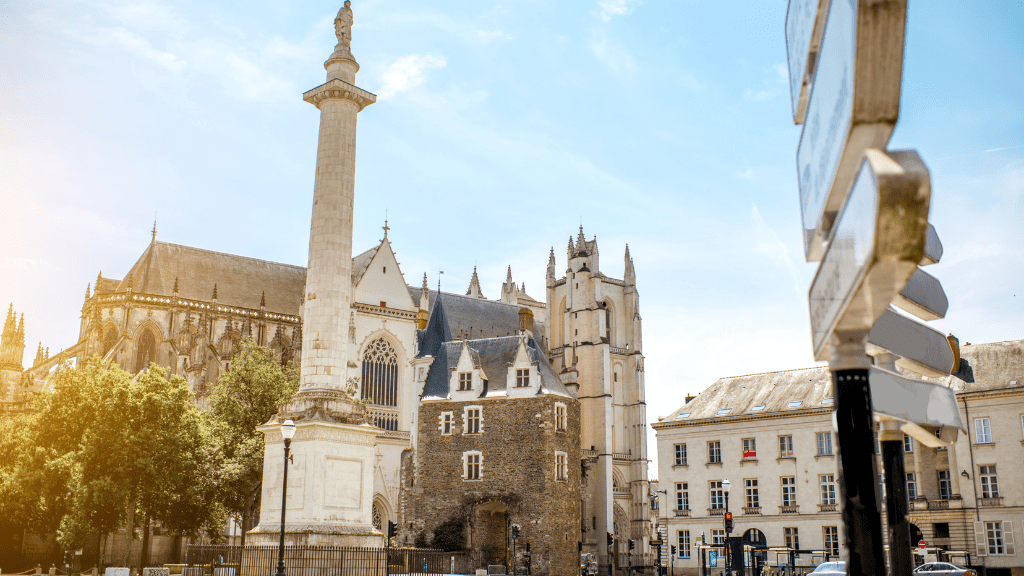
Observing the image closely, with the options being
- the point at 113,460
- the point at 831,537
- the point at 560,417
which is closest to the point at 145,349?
the point at 113,460

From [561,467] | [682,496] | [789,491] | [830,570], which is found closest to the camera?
[830,570]

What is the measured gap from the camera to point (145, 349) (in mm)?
53688

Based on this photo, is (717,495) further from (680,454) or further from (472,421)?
(472,421)

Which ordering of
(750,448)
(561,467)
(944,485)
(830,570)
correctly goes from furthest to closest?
1. (750,448)
2. (561,467)
3. (944,485)
4. (830,570)

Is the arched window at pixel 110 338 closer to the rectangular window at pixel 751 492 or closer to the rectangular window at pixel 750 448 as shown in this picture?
the rectangular window at pixel 750 448

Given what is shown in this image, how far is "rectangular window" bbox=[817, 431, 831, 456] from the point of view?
41.5 m

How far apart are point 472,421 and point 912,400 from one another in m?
39.7

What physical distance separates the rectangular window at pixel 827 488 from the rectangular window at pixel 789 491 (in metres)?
1.32

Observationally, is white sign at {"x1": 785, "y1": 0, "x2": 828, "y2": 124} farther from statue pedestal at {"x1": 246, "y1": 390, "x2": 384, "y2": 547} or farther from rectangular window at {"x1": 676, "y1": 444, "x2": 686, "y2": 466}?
rectangular window at {"x1": 676, "y1": 444, "x2": 686, "y2": 466}

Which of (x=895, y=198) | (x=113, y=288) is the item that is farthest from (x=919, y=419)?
(x=113, y=288)

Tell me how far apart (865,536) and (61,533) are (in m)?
36.1

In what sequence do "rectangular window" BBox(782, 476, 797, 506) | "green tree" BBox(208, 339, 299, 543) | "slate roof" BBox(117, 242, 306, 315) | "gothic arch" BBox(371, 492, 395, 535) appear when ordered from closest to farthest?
"green tree" BBox(208, 339, 299, 543) → "rectangular window" BBox(782, 476, 797, 506) → "gothic arch" BBox(371, 492, 395, 535) → "slate roof" BBox(117, 242, 306, 315)

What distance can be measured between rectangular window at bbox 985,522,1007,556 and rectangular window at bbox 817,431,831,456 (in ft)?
24.1

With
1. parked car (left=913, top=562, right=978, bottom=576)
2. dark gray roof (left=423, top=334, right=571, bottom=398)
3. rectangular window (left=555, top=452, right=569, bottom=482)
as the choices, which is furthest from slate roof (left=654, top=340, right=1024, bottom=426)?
parked car (left=913, top=562, right=978, bottom=576)
